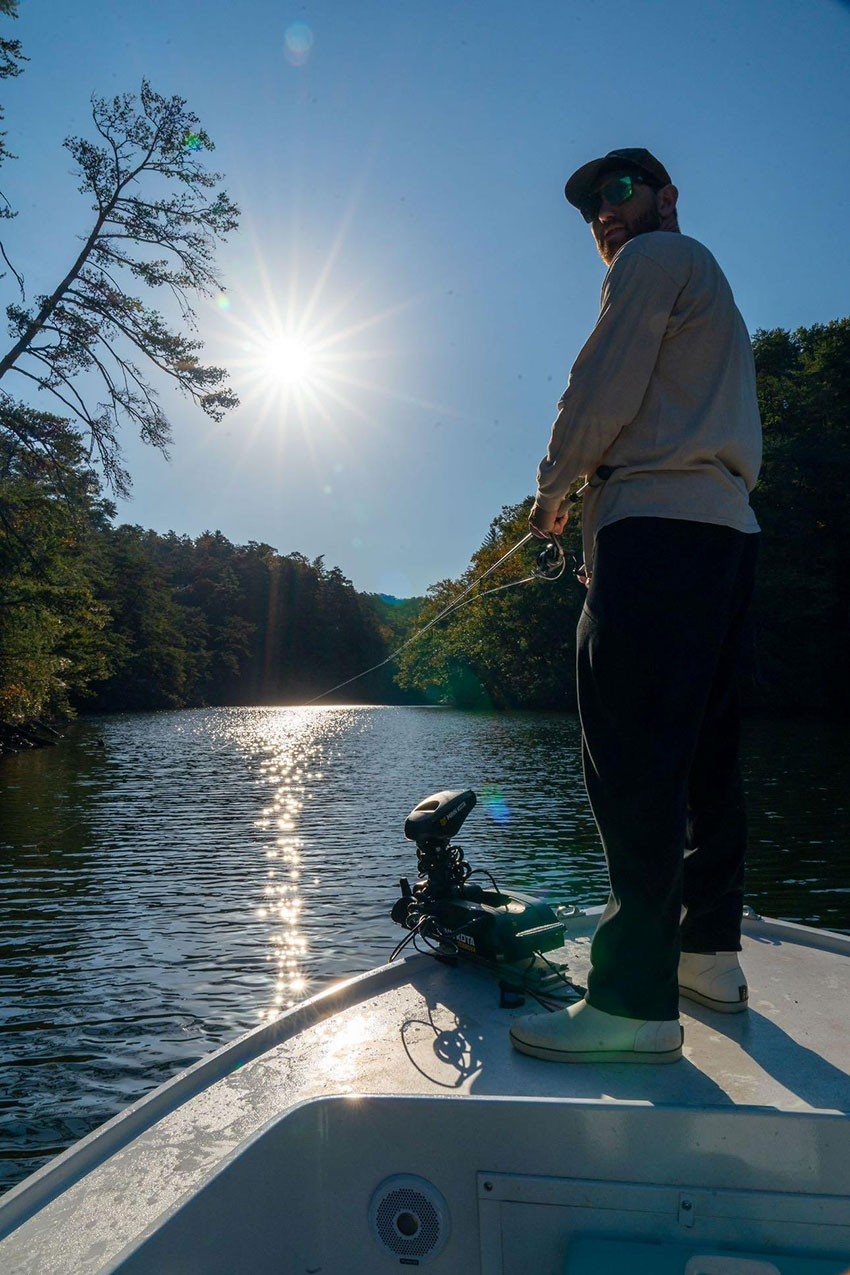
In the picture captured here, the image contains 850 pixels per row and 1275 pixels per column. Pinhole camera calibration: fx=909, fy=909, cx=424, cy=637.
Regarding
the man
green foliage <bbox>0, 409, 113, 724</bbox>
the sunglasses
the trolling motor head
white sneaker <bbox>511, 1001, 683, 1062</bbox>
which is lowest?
white sneaker <bbox>511, 1001, 683, 1062</bbox>

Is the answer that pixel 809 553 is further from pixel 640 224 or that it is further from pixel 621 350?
pixel 621 350

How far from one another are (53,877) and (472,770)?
1101cm

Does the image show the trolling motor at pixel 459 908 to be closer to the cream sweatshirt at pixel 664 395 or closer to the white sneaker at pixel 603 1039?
the white sneaker at pixel 603 1039

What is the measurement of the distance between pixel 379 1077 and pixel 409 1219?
0.41 meters

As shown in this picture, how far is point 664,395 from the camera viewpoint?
2.13 m

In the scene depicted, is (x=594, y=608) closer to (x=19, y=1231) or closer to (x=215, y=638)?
(x=19, y=1231)

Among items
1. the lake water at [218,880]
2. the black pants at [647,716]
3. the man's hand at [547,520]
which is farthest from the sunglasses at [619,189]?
the lake water at [218,880]

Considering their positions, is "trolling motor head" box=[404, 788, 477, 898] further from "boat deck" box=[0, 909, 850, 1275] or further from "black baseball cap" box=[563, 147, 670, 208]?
"black baseball cap" box=[563, 147, 670, 208]

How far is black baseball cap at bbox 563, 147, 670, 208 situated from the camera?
90.5 inches

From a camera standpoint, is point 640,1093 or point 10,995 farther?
point 10,995

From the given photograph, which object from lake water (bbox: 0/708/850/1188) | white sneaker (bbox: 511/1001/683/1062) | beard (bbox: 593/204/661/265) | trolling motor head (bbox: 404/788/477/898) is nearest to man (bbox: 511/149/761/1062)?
white sneaker (bbox: 511/1001/683/1062)

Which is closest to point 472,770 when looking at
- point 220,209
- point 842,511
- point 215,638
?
point 220,209

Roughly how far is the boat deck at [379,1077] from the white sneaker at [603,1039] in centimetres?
3

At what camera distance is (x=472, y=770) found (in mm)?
19016
